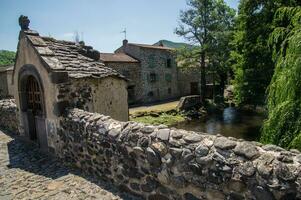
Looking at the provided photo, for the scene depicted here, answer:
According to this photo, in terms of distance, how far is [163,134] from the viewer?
411 cm

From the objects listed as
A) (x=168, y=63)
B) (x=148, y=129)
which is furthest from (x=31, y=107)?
(x=168, y=63)

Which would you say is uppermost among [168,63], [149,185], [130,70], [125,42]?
[125,42]

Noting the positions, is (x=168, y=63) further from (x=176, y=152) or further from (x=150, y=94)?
(x=176, y=152)

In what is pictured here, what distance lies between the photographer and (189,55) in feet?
83.6

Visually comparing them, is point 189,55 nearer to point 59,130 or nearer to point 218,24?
point 218,24

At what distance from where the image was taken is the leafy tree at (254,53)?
1336 centimetres

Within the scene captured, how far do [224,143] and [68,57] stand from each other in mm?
6780

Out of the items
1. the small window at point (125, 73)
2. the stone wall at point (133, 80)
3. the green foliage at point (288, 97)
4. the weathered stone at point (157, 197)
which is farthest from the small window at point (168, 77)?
the weathered stone at point (157, 197)

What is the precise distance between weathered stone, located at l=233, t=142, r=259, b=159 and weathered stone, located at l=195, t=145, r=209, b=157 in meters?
0.39

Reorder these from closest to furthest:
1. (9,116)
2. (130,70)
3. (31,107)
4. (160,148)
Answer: (160,148) → (31,107) → (9,116) → (130,70)

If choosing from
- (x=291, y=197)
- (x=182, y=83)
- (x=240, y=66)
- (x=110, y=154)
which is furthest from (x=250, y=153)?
(x=182, y=83)

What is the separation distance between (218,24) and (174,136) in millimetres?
23343

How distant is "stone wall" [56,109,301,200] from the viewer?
2.83 metres

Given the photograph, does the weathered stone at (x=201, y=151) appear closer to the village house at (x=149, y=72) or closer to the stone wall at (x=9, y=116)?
the stone wall at (x=9, y=116)
